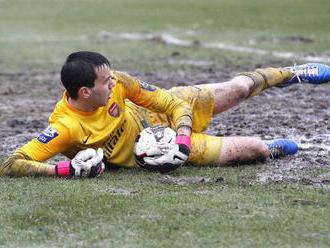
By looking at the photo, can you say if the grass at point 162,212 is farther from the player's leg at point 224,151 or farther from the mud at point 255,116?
the mud at point 255,116

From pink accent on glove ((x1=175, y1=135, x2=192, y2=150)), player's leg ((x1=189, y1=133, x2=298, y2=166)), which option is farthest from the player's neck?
player's leg ((x1=189, y1=133, x2=298, y2=166))

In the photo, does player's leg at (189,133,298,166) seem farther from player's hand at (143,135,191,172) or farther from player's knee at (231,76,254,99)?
player's knee at (231,76,254,99)

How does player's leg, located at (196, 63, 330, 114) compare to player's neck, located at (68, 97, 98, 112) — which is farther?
player's leg, located at (196, 63, 330, 114)

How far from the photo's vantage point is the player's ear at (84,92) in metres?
6.71

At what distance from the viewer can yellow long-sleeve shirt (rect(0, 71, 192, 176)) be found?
6676 millimetres

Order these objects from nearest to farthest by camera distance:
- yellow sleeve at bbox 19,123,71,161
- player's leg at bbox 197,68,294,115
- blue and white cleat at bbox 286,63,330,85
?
yellow sleeve at bbox 19,123,71,161
player's leg at bbox 197,68,294,115
blue and white cleat at bbox 286,63,330,85

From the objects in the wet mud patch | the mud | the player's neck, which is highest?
the player's neck

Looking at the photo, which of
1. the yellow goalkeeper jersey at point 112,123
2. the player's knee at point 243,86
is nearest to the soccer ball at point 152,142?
the yellow goalkeeper jersey at point 112,123

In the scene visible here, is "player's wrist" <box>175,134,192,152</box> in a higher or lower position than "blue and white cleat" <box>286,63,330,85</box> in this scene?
lower

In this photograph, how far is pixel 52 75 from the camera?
1370cm

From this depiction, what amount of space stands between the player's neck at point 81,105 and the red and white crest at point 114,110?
0.16 meters

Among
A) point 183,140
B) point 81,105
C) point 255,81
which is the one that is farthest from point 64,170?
point 255,81

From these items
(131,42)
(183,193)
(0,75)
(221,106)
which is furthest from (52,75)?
(183,193)

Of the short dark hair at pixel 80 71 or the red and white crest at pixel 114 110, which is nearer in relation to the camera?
the short dark hair at pixel 80 71
